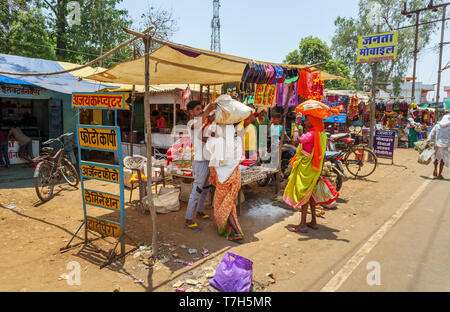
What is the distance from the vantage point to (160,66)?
559 cm

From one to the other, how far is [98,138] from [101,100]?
0.51 meters

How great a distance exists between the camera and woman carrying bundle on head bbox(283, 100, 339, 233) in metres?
4.62

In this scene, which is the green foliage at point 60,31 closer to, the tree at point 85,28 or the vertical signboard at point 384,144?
the tree at point 85,28

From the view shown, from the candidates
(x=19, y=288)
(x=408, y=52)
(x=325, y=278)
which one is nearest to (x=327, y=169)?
(x=325, y=278)

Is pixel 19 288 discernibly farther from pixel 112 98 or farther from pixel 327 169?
pixel 327 169

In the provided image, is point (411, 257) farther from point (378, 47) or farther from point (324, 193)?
point (378, 47)

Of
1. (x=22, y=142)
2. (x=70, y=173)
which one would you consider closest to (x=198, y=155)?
(x=70, y=173)

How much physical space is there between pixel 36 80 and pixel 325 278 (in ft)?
32.5

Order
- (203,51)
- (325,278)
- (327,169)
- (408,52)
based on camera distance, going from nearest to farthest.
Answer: (325,278) < (203,51) < (327,169) < (408,52)

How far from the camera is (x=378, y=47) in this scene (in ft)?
35.1

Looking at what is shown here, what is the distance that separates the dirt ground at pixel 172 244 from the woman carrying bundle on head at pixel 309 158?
0.59m

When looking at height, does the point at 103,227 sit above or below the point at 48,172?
below
